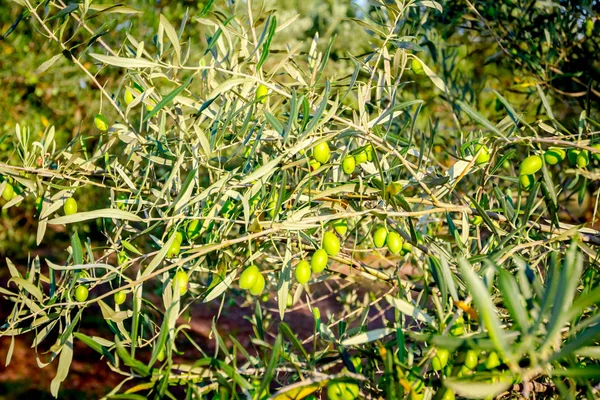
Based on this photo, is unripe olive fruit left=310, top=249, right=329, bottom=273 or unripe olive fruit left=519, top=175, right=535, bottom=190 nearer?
unripe olive fruit left=310, top=249, right=329, bottom=273

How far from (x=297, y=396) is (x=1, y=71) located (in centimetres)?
448

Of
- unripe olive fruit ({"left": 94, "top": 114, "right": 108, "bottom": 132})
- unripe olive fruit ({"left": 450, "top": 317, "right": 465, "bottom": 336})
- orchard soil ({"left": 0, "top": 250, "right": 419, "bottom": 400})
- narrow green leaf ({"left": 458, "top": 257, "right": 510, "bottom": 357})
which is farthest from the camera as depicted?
orchard soil ({"left": 0, "top": 250, "right": 419, "bottom": 400})

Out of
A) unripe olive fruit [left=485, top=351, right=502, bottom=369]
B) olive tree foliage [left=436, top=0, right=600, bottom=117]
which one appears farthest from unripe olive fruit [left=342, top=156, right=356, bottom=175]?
olive tree foliage [left=436, top=0, right=600, bottom=117]

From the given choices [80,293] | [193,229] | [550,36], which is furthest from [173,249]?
[550,36]

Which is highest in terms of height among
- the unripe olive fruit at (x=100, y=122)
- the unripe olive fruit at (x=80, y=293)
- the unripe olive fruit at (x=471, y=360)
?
the unripe olive fruit at (x=471, y=360)

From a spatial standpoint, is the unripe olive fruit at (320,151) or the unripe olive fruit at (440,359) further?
the unripe olive fruit at (320,151)

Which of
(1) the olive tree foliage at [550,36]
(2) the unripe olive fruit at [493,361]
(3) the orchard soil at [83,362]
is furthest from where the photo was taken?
(3) the orchard soil at [83,362]

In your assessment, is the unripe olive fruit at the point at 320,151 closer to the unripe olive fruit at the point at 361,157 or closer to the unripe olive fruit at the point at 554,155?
the unripe olive fruit at the point at 361,157

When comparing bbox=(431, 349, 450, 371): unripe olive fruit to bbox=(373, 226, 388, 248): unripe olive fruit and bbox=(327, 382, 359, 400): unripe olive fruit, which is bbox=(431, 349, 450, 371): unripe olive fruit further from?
bbox=(373, 226, 388, 248): unripe olive fruit

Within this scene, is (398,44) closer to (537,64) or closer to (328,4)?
(537,64)

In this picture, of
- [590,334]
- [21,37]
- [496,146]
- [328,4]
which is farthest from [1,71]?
[328,4]

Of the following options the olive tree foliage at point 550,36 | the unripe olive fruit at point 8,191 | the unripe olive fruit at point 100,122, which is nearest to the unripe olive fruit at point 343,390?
the unripe olive fruit at point 100,122

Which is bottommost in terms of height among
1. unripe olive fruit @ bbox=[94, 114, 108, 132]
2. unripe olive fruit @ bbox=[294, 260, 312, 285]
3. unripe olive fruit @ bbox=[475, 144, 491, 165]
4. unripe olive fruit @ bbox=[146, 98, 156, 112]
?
unripe olive fruit @ bbox=[94, 114, 108, 132]

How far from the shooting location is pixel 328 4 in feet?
47.3
